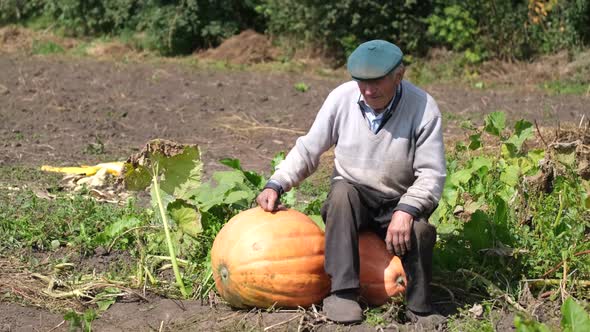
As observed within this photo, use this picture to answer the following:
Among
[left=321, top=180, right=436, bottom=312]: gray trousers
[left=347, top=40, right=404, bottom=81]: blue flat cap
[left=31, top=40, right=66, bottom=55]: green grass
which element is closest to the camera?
[left=347, top=40, right=404, bottom=81]: blue flat cap

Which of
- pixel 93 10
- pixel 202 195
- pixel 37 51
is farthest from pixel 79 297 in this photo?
pixel 93 10

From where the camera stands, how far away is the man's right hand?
14.7ft

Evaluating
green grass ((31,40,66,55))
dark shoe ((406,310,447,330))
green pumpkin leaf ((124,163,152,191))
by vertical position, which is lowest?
green grass ((31,40,66,55))

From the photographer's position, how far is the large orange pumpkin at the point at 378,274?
175 inches

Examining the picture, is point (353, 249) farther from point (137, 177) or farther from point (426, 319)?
point (137, 177)

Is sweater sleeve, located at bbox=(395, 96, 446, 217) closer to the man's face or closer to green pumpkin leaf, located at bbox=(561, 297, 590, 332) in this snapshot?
the man's face

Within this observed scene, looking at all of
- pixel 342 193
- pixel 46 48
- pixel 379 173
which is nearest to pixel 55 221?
pixel 342 193

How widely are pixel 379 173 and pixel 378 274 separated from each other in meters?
0.49

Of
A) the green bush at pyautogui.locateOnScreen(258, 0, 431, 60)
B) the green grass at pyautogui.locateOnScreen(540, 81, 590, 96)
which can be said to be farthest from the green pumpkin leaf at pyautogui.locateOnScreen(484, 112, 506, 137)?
the green bush at pyautogui.locateOnScreen(258, 0, 431, 60)

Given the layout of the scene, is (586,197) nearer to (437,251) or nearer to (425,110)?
(437,251)

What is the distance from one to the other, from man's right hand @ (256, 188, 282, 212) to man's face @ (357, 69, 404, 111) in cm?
64

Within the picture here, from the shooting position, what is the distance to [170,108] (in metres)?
10.8

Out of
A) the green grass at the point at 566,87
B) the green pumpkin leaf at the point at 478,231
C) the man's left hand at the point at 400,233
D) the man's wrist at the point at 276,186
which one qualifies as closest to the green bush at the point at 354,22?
the green grass at the point at 566,87

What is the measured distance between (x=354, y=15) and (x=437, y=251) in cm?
931
